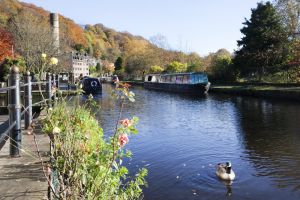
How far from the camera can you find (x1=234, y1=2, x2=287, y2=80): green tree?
40844 millimetres

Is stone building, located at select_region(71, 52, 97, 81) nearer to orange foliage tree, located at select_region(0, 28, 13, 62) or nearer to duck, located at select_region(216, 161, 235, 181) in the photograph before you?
orange foliage tree, located at select_region(0, 28, 13, 62)

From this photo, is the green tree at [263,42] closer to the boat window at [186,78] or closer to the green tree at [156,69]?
the boat window at [186,78]

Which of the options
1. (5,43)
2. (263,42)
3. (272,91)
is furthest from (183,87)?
(5,43)

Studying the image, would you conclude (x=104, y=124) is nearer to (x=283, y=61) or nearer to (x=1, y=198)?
(x=1, y=198)

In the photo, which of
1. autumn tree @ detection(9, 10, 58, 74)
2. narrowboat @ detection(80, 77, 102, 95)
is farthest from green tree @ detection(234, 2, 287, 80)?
autumn tree @ detection(9, 10, 58, 74)

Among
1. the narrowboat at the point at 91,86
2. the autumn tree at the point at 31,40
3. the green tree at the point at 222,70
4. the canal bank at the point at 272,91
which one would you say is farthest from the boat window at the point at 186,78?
the autumn tree at the point at 31,40

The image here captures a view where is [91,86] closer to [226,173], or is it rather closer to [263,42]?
[263,42]

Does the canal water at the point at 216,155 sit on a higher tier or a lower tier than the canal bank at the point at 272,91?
lower

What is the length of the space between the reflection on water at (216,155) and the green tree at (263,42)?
73.9 feet

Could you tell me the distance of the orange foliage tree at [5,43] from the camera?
43.3m

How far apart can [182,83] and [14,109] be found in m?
43.4

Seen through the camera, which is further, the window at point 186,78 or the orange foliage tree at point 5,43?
the window at point 186,78

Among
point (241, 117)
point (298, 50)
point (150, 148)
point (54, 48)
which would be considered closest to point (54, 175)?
point (150, 148)

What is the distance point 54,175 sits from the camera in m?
3.80
